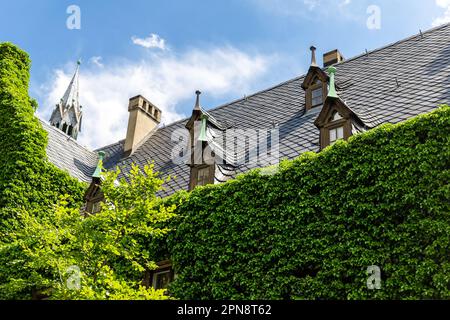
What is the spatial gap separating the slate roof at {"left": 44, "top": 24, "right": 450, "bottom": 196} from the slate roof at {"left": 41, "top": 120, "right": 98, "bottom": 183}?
1643mm

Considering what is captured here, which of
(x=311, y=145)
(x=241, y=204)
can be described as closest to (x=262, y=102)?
(x=311, y=145)

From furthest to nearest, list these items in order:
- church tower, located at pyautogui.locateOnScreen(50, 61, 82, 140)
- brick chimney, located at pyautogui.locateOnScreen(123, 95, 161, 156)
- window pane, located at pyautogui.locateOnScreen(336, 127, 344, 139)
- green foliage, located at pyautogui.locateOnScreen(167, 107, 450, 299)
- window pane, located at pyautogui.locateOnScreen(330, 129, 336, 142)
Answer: church tower, located at pyautogui.locateOnScreen(50, 61, 82, 140) < brick chimney, located at pyautogui.locateOnScreen(123, 95, 161, 156) < window pane, located at pyautogui.locateOnScreen(330, 129, 336, 142) < window pane, located at pyautogui.locateOnScreen(336, 127, 344, 139) < green foliage, located at pyautogui.locateOnScreen(167, 107, 450, 299)

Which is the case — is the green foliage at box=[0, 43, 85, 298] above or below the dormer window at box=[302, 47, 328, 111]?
below

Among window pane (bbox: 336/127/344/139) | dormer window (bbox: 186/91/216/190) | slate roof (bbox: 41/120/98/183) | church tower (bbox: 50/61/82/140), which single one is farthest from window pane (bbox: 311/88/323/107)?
church tower (bbox: 50/61/82/140)

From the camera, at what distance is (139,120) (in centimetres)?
2625

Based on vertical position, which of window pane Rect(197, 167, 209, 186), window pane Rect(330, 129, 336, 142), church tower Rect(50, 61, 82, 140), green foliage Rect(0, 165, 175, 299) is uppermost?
church tower Rect(50, 61, 82, 140)

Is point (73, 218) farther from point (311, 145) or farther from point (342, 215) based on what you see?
point (311, 145)

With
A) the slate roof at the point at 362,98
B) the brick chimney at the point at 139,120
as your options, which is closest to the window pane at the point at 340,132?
the slate roof at the point at 362,98

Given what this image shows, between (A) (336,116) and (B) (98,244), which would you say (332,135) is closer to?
(A) (336,116)

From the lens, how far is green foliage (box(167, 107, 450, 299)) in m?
10.4

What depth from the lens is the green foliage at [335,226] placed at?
10391mm

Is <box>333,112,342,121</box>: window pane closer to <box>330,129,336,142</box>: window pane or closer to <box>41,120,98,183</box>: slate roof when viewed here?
<box>330,129,336,142</box>: window pane
